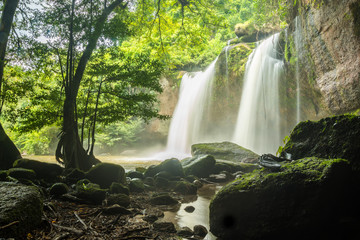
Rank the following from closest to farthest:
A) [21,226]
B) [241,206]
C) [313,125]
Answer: [21,226] → [241,206] → [313,125]

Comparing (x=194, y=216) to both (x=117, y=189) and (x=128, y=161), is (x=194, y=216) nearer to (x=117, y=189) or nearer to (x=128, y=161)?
(x=117, y=189)

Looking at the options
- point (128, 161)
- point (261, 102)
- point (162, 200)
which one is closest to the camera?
point (162, 200)

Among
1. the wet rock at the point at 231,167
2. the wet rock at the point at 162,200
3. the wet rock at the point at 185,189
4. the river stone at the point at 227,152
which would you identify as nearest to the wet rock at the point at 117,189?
the wet rock at the point at 162,200

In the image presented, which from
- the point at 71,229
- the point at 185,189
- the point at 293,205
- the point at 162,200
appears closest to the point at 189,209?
the point at 162,200

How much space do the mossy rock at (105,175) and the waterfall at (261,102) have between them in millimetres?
12334

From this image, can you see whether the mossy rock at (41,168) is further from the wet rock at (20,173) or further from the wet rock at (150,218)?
the wet rock at (150,218)

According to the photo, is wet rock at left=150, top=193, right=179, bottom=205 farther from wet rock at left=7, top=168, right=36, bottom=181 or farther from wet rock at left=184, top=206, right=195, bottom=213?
wet rock at left=7, top=168, right=36, bottom=181

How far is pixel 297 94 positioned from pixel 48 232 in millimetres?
14702

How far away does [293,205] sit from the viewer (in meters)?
2.92

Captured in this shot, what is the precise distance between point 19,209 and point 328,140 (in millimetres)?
4651

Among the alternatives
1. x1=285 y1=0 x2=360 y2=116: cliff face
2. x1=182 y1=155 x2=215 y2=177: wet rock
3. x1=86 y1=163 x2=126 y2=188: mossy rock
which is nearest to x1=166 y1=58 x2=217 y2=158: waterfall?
x1=285 y1=0 x2=360 y2=116: cliff face

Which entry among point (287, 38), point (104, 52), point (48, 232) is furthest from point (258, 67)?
point (48, 232)

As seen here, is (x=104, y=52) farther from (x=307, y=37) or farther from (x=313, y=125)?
(x=307, y=37)

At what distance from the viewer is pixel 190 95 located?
21.3 m
